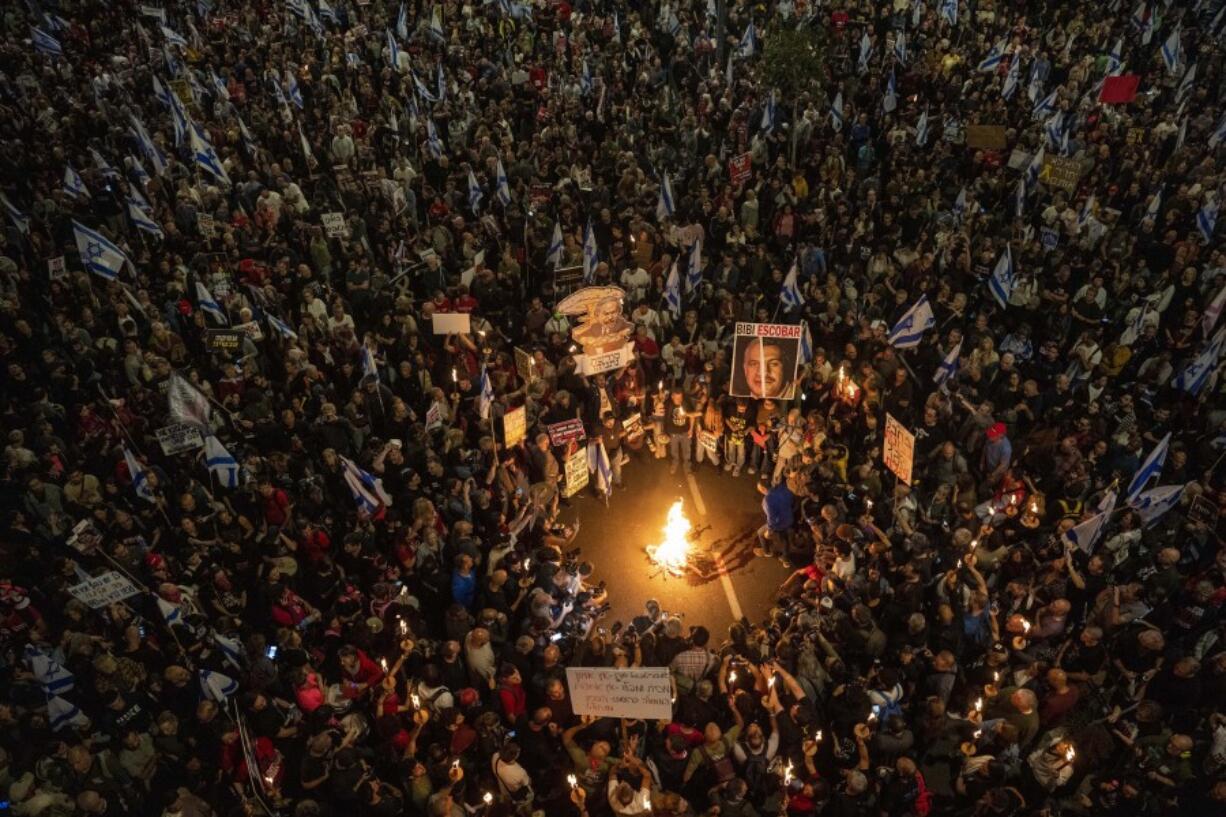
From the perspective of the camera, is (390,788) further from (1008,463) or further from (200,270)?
(200,270)

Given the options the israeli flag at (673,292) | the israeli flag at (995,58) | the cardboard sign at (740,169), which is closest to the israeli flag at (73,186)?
the israeli flag at (673,292)

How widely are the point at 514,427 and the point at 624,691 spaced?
4691 mm

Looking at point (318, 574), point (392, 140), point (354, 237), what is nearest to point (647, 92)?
point (392, 140)

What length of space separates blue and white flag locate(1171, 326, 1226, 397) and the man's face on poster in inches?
228

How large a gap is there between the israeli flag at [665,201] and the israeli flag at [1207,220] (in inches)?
377

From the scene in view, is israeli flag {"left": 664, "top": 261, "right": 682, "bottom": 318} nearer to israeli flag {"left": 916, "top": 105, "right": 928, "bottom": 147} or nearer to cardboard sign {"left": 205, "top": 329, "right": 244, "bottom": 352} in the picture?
cardboard sign {"left": 205, "top": 329, "right": 244, "bottom": 352}

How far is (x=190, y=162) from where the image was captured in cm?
1758

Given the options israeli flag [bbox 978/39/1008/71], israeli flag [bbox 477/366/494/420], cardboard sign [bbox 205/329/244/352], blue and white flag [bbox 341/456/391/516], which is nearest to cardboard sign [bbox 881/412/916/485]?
israeli flag [bbox 477/366/494/420]

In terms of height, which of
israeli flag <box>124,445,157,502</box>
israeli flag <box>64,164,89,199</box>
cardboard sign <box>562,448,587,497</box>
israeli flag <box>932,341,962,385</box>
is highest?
israeli flag <box>64,164,89,199</box>

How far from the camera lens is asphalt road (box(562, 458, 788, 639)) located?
1048cm

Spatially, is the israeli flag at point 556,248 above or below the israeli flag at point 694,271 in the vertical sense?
above

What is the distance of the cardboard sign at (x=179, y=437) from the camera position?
1018 centimetres

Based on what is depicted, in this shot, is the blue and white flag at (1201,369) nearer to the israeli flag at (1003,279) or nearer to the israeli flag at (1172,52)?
the israeli flag at (1003,279)

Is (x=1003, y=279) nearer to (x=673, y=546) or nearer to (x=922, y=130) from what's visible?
(x=922, y=130)
